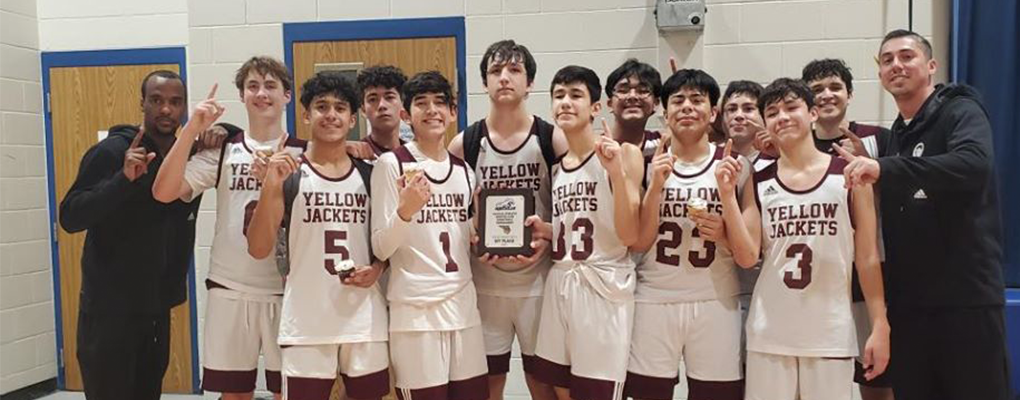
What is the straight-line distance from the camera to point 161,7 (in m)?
4.85

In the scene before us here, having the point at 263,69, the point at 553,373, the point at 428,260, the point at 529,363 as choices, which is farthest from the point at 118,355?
the point at 553,373

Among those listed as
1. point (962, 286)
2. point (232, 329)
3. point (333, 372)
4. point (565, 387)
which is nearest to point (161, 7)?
point (232, 329)

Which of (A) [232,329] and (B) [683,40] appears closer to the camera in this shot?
(A) [232,329]

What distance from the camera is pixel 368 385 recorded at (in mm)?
2688

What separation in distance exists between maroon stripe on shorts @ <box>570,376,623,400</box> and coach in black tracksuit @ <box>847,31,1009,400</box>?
108 centimetres

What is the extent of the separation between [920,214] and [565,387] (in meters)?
1.49

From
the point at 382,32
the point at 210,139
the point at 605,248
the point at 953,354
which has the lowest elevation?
the point at 953,354

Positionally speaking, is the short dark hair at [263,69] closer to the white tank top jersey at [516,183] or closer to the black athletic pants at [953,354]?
the white tank top jersey at [516,183]

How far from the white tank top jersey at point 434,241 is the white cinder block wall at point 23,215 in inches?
138

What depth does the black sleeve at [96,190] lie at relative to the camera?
9.86ft

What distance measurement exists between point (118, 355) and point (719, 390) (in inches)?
98.0

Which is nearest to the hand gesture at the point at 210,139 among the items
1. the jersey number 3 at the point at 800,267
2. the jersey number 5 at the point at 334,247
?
the jersey number 5 at the point at 334,247

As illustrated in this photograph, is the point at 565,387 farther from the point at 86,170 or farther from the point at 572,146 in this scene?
the point at 86,170

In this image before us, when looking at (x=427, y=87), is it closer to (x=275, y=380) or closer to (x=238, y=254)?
(x=238, y=254)
